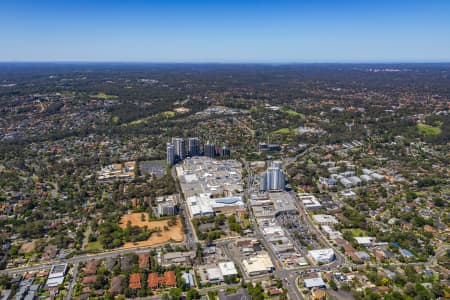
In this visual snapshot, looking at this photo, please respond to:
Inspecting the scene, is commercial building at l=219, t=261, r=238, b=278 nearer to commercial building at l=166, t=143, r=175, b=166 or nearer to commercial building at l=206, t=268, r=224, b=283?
commercial building at l=206, t=268, r=224, b=283

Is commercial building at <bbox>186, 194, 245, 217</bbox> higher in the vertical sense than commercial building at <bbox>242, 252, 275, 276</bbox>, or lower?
higher

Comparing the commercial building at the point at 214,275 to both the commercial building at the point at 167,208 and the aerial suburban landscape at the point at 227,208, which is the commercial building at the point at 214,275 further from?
the commercial building at the point at 167,208

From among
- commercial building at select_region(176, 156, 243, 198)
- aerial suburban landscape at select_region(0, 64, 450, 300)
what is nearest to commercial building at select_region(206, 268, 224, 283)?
aerial suburban landscape at select_region(0, 64, 450, 300)

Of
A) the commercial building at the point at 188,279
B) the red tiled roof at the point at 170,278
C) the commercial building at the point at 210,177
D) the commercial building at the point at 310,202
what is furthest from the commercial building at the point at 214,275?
the commercial building at the point at 310,202

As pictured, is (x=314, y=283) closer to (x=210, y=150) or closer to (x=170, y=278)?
(x=170, y=278)

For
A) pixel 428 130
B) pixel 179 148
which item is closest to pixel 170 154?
pixel 179 148

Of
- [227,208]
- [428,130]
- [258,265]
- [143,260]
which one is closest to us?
[258,265]
